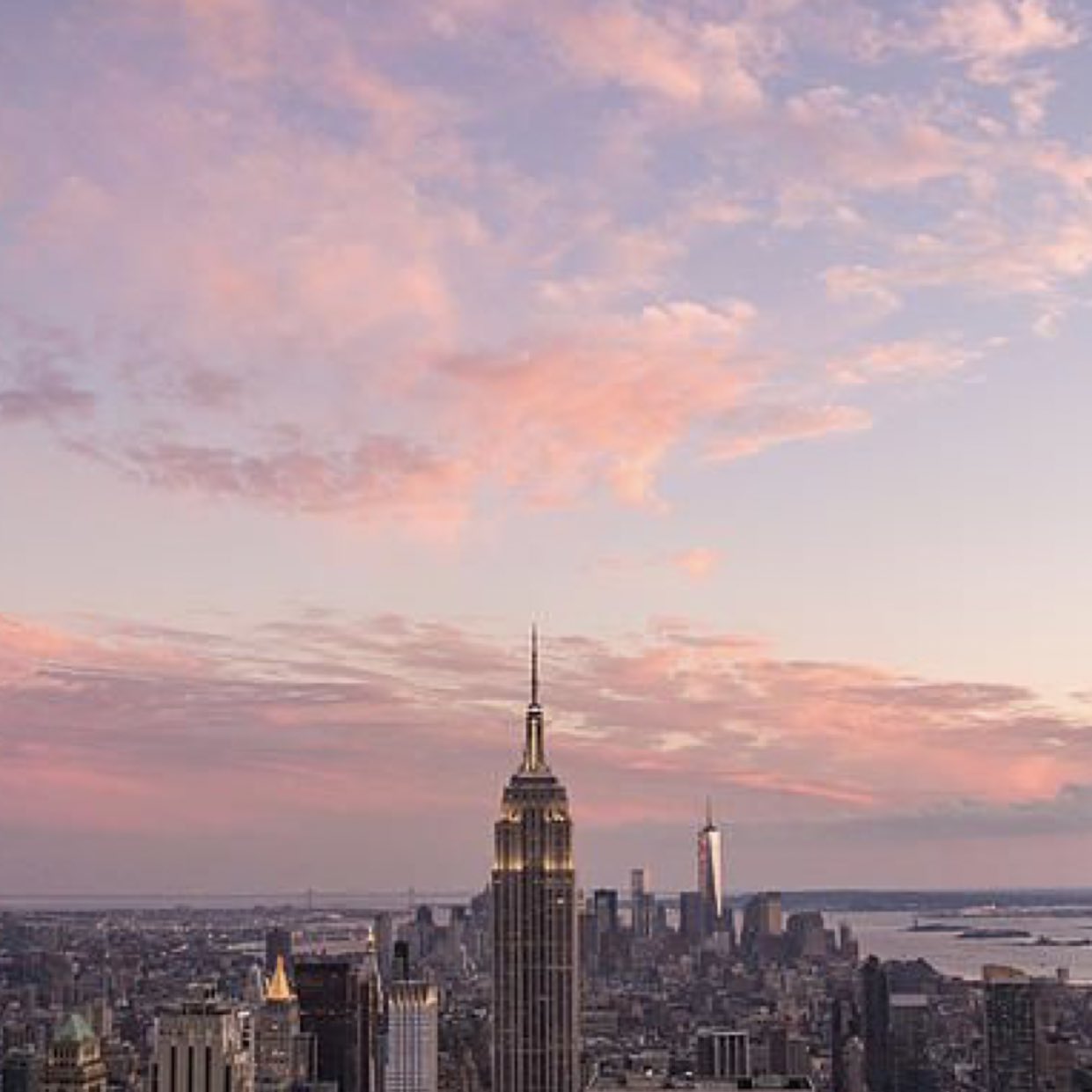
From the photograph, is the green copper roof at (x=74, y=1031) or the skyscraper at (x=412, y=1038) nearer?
the green copper roof at (x=74, y=1031)

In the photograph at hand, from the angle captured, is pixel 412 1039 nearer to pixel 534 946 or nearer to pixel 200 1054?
→ pixel 534 946

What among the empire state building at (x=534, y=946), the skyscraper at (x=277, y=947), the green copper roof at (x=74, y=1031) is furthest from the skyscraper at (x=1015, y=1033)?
the green copper roof at (x=74, y=1031)

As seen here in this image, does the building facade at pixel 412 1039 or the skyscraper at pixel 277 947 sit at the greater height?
the skyscraper at pixel 277 947

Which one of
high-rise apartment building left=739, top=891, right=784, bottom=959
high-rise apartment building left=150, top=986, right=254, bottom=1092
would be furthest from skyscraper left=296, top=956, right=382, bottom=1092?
high-rise apartment building left=739, top=891, right=784, bottom=959

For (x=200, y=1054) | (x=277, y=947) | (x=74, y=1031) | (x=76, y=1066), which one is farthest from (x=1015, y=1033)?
(x=76, y=1066)

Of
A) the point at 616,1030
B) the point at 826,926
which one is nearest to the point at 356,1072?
the point at 616,1030

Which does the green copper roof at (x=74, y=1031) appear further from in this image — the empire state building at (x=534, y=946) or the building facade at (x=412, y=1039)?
the building facade at (x=412, y=1039)
